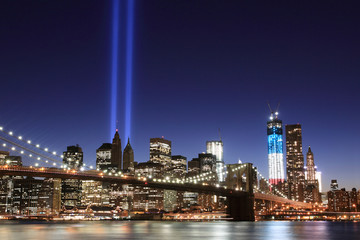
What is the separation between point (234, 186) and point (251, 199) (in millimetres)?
A: 9530

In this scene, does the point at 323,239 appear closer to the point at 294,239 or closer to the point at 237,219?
the point at 294,239

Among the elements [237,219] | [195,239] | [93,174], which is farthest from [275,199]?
[195,239]

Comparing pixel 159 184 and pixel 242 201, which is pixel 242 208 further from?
pixel 159 184

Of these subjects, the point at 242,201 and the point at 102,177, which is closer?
the point at 102,177

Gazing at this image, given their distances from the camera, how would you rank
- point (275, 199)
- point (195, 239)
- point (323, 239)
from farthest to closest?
point (275, 199)
point (323, 239)
point (195, 239)

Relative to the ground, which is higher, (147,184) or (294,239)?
(147,184)

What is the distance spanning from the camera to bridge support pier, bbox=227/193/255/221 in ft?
310

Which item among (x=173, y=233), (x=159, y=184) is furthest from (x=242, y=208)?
(x=173, y=233)

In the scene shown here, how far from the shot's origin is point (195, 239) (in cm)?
4625

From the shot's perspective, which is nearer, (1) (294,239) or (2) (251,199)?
(1) (294,239)

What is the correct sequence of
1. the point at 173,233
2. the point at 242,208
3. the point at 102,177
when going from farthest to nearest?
the point at 242,208, the point at 102,177, the point at 173,233

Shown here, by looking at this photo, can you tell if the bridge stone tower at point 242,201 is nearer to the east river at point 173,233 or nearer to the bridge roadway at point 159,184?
the bridge roadway at point 159,184

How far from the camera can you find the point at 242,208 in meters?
96.4

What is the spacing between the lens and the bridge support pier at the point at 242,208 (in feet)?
Result: 310
